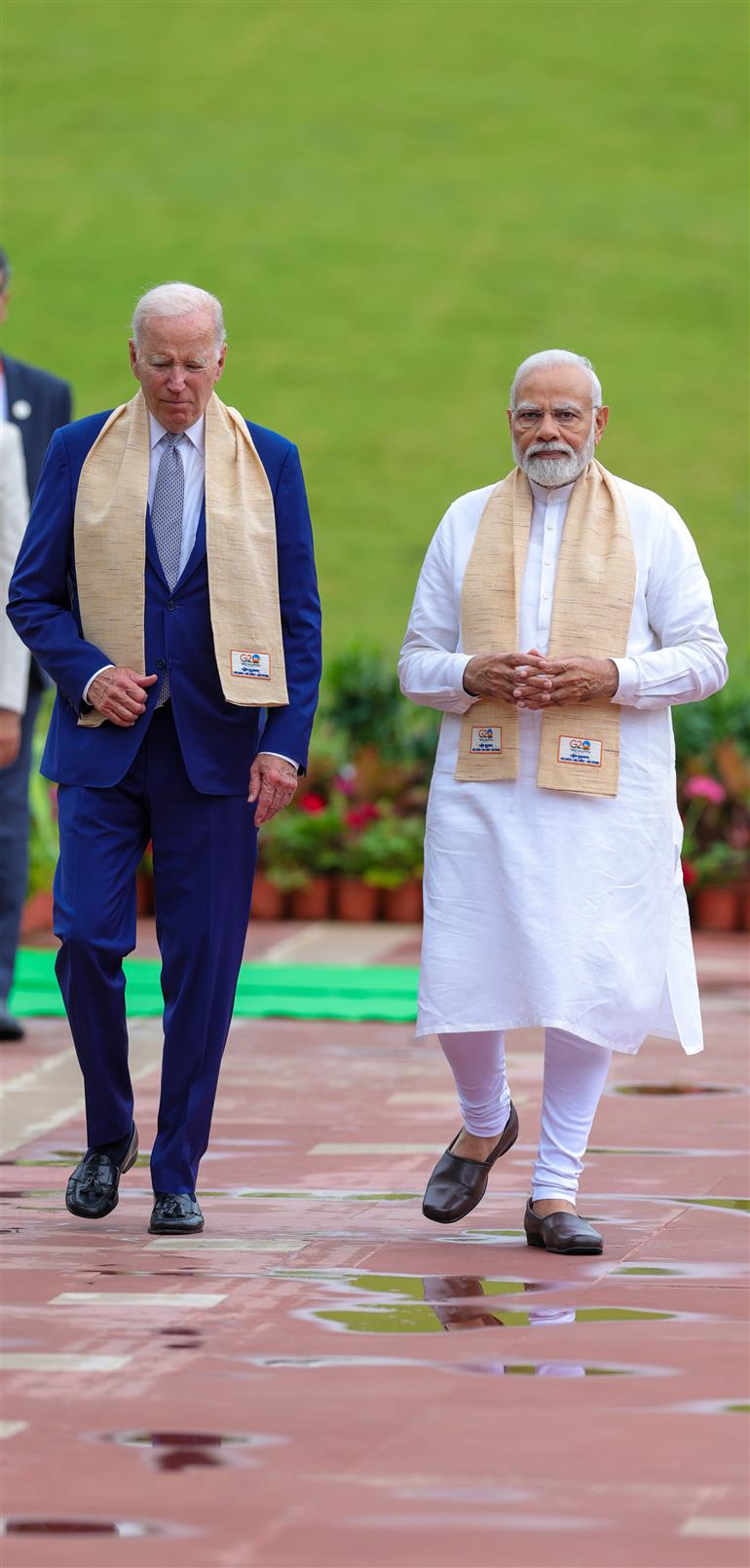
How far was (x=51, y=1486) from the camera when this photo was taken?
134 inches

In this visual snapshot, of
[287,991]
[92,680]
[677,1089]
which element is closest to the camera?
[92,680]

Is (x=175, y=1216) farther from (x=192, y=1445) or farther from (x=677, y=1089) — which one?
(x=677, y=1089)

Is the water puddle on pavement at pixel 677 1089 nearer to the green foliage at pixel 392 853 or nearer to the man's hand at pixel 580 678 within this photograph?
the man's hand at pixel 580 678

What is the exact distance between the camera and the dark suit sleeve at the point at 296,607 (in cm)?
510

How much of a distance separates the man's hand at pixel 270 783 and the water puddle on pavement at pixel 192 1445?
63.9 inches

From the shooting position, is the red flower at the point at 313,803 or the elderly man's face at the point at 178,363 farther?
the red flower at the point at 313,803

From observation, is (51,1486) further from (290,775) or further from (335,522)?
(335,522)

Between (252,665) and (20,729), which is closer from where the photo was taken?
(252,665)

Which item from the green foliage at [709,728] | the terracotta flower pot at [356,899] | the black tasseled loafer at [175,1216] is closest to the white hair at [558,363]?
the black tasseled loafer at [175,1216]

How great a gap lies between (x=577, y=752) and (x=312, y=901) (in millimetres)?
5688

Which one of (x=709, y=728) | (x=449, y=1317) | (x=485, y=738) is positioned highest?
(x=709, y=728)

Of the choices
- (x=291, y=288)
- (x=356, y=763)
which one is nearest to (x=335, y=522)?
(x=291, y=288)

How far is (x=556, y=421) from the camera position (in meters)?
5.02

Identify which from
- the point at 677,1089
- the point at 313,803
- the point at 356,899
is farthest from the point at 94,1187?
the point at 313,803
